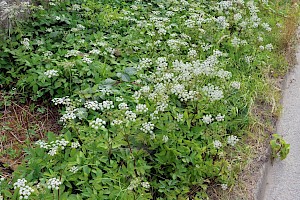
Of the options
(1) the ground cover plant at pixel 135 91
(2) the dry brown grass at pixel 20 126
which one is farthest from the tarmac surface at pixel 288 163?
(2) the dry brown grass at pixel 20 126

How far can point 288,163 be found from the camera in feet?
8.84

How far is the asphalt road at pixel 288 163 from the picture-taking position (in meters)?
2.50

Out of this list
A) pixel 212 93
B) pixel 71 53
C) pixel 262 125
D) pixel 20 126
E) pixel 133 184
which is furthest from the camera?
pixel 262 125

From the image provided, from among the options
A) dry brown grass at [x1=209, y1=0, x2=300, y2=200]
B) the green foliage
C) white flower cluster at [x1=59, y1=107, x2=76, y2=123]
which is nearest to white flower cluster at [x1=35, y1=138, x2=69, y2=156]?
white flower cluster at [x1=59, y1=107, x2=76, y2=123]

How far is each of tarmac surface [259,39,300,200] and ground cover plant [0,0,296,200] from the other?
0.27m

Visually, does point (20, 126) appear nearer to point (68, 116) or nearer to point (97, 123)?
point (68, 116)

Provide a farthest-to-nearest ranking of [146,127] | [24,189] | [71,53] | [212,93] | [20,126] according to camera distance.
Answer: [71,53], [20,126], [212,93], [146,127], [24,189]

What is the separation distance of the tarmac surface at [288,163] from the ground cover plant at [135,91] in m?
0.27

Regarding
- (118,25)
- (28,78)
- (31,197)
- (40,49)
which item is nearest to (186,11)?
(118,25)

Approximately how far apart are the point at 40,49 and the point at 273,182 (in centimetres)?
197

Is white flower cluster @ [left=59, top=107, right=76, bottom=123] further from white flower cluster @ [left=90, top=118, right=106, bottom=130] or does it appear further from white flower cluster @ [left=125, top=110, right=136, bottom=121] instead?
white flower cluster @ [left=125, top=110, right=136, bottom=121]

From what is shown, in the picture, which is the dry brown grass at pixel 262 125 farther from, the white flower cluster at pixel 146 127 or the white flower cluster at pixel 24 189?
the white flower cluster at pixel 24 189

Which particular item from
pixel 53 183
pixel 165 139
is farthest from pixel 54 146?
pixel 165 139

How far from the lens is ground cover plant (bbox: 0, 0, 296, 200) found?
1986 mm
